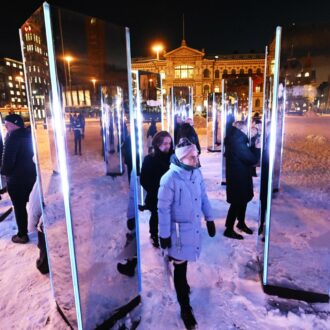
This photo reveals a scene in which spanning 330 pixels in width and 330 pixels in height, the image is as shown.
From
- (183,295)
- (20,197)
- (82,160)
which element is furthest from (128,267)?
(20,197)

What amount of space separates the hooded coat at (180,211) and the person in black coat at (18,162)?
2.31 metres

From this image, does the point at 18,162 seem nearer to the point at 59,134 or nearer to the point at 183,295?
the point at 59,134

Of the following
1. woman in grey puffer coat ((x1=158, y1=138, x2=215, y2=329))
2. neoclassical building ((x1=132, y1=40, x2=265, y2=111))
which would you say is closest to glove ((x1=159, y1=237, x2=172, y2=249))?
woman in grey puffer coat ((x1=158, y1=138, x2=215, y2=329))

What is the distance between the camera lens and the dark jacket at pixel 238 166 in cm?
370

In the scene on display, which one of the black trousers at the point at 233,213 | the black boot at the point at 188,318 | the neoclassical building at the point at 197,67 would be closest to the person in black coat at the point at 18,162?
the black boot at the point at 188,318

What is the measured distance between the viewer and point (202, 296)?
2.78 meters

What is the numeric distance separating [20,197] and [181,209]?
260 centimetres

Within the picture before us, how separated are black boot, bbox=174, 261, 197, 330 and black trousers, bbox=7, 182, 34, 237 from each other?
249 centimetres

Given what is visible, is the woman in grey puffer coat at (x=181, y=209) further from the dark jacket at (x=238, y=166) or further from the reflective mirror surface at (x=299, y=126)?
the dark jacket at (x=238, y=166)

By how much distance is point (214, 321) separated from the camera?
246 cm

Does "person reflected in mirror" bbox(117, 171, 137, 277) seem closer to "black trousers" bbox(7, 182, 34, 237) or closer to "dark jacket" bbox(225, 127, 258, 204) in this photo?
"dark jacket" bbox(225, 127, 258, 204)

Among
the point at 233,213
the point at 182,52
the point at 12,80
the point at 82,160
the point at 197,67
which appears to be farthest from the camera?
the point at 12,80

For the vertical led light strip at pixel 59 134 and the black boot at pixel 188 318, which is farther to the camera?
the black boot at pixel 188 318

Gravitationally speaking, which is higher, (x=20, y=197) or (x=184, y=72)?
(x=184, y=72)
